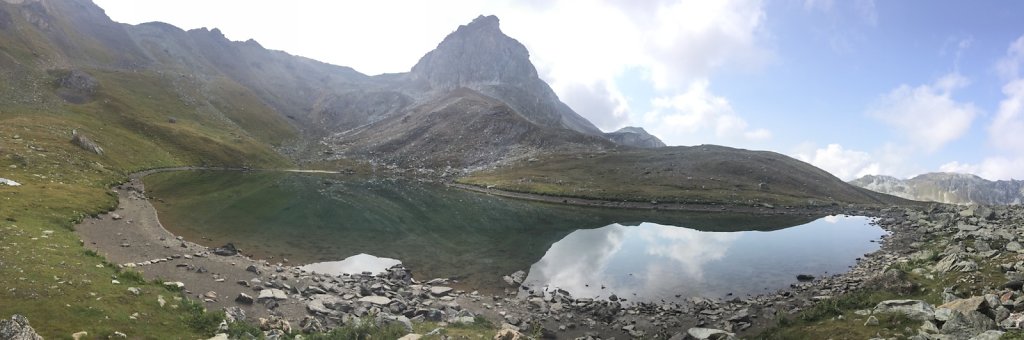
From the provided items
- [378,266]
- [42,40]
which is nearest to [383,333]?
[378,266]

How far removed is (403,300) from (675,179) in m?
116

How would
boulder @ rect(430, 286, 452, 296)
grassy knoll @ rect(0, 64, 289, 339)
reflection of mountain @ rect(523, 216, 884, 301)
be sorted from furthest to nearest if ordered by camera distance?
reflection of mountain @ rect(523, 216, 884, 301) → boulder @ rect(430, 286, 452, 296) → grassy knoll @ rect(0, 64, 289, 339)

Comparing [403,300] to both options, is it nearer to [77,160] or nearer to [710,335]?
[710,335]

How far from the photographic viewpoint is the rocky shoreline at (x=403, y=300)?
92.1ft

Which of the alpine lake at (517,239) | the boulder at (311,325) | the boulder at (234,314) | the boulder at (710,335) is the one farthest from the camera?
the alpine lake at (517,239)

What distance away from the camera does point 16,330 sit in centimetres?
1398

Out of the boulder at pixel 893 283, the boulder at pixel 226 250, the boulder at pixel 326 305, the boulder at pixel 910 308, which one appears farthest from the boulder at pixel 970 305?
the boulder at pixel 226 250

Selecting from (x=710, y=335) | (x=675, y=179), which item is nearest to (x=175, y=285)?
(x=710, y=335)

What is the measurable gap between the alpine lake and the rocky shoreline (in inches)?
140

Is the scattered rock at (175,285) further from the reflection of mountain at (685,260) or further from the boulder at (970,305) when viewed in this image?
the boulder at (970,305)

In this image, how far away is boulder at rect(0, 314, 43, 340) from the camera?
13.7 meters

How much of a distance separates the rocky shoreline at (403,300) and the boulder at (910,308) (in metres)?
6.22

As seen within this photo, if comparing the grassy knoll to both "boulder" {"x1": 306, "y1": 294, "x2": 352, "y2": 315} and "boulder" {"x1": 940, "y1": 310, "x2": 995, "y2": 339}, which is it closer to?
"boulder" {"x1": 306, "y1": 294, "x2": 352, "y2": 315}

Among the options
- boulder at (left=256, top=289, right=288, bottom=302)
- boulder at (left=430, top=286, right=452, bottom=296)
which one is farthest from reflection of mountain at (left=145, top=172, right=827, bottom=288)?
boulder at (left=256, top=289, right=288, bottom=302)
